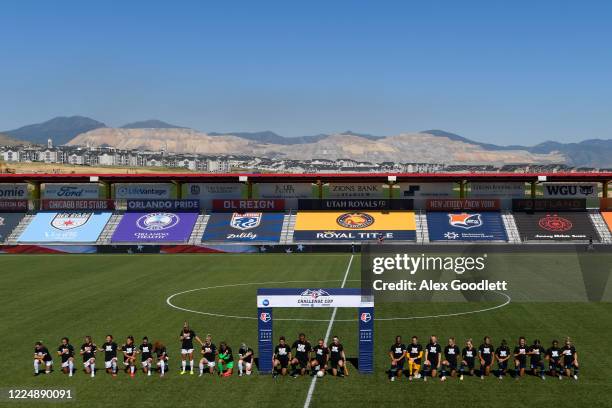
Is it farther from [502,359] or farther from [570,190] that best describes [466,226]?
[502,359]

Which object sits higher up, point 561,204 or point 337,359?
point 561,204

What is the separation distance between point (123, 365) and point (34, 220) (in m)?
54.2

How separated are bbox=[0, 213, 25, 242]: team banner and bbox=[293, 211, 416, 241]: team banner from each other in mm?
29154

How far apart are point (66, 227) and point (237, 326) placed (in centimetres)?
4611

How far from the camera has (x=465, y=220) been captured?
7119cm

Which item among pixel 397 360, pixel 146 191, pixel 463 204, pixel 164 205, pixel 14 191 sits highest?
pixel 146 191

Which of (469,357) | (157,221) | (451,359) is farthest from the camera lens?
(157,221)

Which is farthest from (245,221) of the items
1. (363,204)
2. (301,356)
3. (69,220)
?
(301,356)

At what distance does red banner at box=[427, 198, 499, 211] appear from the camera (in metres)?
73.6

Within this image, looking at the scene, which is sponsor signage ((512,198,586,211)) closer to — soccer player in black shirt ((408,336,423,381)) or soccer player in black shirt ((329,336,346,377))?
soccer player in black shirt ((408,336,423,381))

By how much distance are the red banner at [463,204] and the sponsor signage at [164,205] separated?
82.9ft

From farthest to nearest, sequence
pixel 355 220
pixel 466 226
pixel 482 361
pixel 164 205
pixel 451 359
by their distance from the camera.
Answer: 1. pixel 164 205
2. pixel 355 220
3. pixel 466 226
4. pixel 451 359
5. pixel 482 361

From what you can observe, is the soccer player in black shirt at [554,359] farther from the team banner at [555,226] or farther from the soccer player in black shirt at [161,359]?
the team banner at [555,226]

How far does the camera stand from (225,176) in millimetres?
73812
